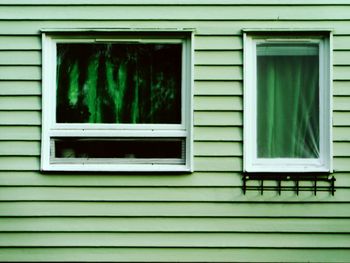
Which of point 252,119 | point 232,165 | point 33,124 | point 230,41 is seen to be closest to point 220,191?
point 232,165

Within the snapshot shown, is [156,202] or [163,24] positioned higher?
[163,24]

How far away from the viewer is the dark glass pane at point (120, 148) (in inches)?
229

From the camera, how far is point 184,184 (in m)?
5.71

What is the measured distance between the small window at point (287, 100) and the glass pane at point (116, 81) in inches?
28.0

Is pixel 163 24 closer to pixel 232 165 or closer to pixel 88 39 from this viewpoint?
pixel 88 39

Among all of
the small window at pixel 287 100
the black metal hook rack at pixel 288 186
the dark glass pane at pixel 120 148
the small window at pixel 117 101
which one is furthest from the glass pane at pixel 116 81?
the black metal hook rack at pixel 288 186

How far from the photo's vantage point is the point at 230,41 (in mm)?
5746

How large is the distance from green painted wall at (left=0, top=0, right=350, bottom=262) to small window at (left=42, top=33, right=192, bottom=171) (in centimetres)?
12

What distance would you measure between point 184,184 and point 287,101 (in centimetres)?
119

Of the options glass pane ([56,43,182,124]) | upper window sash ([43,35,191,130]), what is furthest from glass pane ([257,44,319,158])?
glass pane ([56,43,182,124])

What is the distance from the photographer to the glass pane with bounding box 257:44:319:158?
5828 mm

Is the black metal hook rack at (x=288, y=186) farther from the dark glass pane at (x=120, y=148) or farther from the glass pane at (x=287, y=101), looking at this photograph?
the dark glass pane at (x=120, y=148)

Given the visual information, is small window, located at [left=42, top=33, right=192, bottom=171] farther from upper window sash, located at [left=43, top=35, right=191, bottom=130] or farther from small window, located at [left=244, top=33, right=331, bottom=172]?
small window, located at [left=244, top=33, right=331, bottom=172]

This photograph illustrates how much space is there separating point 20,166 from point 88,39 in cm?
129
